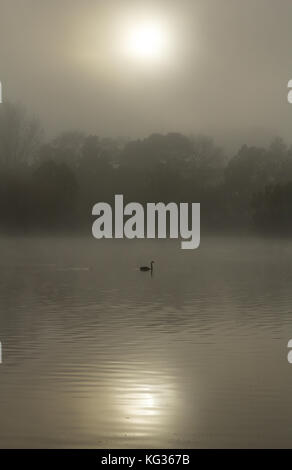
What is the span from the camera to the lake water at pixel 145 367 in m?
11.5

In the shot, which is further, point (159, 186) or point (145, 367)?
point (159, 186)

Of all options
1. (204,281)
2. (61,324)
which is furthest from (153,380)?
(204,281)

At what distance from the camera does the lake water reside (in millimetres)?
11531

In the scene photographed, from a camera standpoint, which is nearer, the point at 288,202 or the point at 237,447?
the point at 237,447

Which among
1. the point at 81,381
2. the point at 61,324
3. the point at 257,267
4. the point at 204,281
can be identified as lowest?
the point at 81,381

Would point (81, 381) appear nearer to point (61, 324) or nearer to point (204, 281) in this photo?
point (61, 324)

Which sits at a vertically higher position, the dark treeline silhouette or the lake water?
the dark treeline silhouette

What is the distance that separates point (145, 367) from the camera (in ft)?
52.6

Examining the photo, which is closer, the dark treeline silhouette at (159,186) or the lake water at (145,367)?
the lake water at (145,367)

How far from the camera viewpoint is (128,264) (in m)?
54.7

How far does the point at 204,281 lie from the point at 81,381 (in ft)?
84.2

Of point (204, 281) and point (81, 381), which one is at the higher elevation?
point (204, 281)

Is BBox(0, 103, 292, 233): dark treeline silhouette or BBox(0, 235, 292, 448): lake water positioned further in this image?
BBox(0, 103, 292, 233): dark treeline silhouette

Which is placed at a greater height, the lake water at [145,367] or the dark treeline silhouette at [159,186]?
the dark treeline silhouette at [159,186]
